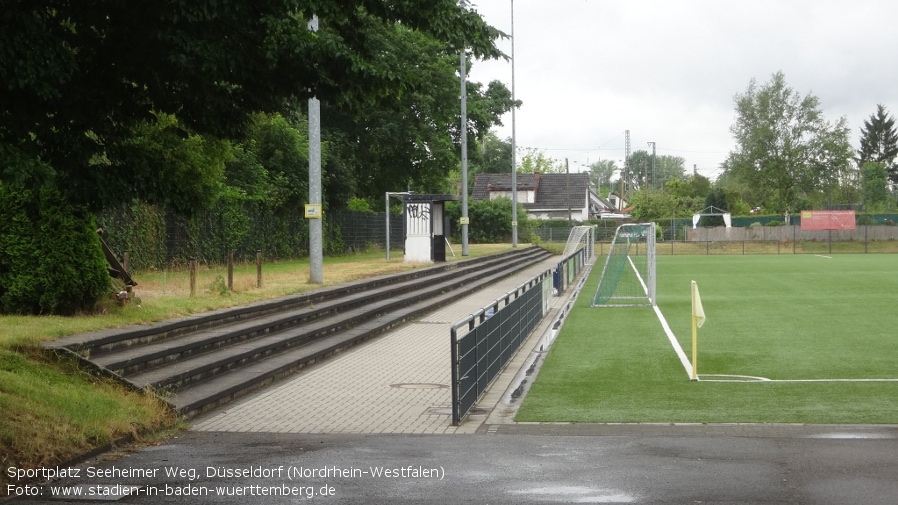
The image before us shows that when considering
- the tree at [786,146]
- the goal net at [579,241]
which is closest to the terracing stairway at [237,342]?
the goal net at [579,241]

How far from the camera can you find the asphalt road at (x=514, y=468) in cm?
674

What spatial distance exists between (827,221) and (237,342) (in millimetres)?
68194

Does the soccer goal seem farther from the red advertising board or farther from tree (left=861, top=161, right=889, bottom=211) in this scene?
tree (left=861, top=161, right=889, bottom=211)

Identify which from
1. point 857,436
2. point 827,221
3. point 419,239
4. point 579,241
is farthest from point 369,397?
point 827,221

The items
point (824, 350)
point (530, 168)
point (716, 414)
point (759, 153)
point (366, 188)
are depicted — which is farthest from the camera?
point (530, 168)

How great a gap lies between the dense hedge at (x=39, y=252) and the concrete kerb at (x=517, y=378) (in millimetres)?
5487

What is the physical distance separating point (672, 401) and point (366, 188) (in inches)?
1478

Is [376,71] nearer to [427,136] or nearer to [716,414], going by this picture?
[716,414]

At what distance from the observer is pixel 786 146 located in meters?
A: 95.1

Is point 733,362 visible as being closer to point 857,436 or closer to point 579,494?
point 857,436

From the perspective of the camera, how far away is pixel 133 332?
1201 cm

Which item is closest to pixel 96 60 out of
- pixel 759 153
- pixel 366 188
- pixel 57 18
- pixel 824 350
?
pixel 57 18

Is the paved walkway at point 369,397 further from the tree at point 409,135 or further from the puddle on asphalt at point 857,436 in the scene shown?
the tree at point 409,135

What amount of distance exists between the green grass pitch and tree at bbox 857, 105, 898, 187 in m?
103
